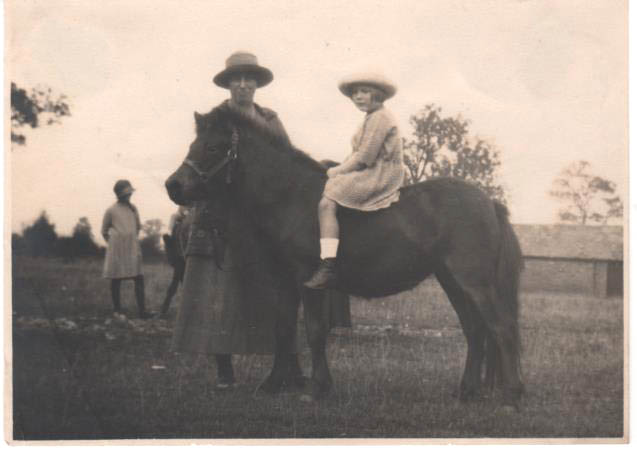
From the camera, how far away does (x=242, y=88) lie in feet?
17.4

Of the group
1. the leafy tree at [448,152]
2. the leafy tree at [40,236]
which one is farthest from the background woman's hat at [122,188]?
the leafy tree at [448,152]

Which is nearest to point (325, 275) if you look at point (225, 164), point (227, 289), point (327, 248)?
point (327, 248)

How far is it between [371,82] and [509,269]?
1.86 metres

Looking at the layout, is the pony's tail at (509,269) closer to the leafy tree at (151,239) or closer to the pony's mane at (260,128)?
the pony's mane at (260,128)

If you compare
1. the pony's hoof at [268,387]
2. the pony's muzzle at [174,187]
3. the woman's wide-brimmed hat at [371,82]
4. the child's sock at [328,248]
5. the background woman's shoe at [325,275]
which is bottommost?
the pony's hoof at [268,387]

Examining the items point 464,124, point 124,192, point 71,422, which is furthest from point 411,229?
point 71,422

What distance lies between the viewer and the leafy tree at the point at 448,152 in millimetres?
5570

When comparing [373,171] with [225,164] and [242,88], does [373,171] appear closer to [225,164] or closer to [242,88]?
[225,164]

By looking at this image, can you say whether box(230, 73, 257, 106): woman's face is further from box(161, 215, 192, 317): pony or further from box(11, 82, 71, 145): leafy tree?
box(11, 82, 71, 145): leafy tree

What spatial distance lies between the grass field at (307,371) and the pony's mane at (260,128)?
1792 mm

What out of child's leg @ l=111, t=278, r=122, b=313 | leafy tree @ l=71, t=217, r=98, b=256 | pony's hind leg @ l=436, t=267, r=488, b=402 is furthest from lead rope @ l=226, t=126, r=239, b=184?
child's leg @ l=111, t=278, r=122, b=313

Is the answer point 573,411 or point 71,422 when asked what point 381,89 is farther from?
point 71,422

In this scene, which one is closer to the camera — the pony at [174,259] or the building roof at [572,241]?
the building roof at [572,241]

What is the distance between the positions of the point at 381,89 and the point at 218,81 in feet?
4.86
